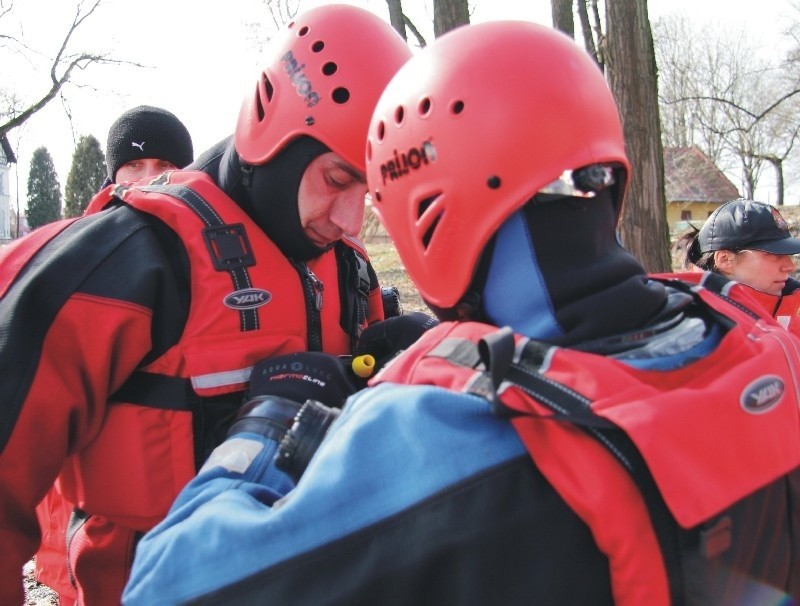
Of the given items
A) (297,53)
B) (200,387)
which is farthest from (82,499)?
(297,53)

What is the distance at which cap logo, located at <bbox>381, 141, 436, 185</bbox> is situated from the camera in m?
1.59

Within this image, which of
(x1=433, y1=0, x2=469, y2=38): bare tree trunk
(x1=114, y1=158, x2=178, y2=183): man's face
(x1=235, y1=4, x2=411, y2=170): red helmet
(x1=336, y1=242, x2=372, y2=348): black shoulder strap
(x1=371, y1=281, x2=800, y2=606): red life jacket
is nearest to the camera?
(x1=371, y1=281, x2=800, y2=606): red life jacket

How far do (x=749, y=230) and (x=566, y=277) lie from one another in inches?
139

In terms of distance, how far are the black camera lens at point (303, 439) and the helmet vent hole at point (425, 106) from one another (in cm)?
70

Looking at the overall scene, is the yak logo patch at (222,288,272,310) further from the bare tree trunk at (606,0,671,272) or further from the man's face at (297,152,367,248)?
the bare tree trunk at (606,0,671,272)

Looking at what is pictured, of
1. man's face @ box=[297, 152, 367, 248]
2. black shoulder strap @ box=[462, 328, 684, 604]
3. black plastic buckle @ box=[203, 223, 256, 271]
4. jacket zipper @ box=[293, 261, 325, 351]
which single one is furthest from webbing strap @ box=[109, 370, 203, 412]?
black shoulder strap @ box=[462, 328, 684, 604]

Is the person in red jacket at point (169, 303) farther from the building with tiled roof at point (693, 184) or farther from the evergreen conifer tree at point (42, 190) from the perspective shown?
the evergreen conifer tree at point (42, 190)

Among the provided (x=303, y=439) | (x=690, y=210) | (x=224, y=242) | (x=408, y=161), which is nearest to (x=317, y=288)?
(x=224, y=242)

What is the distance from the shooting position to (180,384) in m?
2.01

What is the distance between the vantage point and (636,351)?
1.29 m

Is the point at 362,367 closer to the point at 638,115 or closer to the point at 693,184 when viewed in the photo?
the point at 638,115

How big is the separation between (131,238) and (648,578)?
1.61 meters

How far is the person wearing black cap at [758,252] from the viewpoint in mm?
4320

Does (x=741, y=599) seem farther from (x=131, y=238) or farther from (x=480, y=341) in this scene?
(x=131, y=238)
